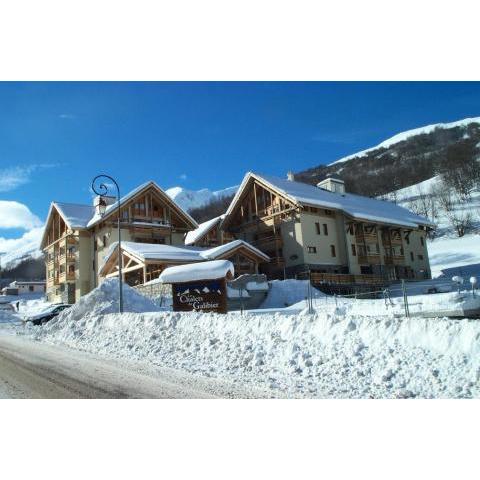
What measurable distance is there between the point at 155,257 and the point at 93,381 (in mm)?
21979

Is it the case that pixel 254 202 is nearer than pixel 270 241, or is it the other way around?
pixel 270 241

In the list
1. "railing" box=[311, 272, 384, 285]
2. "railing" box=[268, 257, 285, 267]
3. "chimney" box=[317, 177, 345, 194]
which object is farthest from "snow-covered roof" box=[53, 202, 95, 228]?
"chimney" box=[317, 177, 345, 194]

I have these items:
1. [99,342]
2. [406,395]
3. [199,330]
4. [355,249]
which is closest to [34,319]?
[99,342]

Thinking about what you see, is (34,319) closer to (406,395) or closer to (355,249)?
(406,395)

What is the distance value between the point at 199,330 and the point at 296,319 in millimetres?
3023

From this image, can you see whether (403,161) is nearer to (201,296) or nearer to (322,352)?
(201,296)

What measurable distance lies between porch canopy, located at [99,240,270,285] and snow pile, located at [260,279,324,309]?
17.2ft

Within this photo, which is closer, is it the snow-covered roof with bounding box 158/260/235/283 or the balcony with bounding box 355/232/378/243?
the snow-covered roof with bounding box 158/260/235/283

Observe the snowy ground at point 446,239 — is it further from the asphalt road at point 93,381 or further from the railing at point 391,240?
the asphalt road at point 93,381

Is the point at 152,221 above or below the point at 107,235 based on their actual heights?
above

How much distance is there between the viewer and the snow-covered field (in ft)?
29.1

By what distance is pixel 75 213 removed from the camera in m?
46.1

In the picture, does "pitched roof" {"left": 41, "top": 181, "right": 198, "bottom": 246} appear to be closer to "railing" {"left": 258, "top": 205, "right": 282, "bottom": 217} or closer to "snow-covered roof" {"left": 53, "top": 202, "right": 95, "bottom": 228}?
"snow-covered roof" {"left": 53, "top": 202, "right": 95, "bottom": 228}

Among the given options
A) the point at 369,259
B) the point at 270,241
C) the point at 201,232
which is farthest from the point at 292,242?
the point at 201,232
